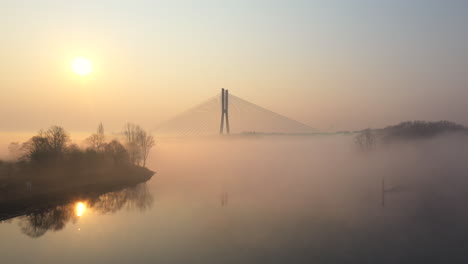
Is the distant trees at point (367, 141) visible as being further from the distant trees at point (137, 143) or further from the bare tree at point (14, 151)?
the bare tree at point (14, 151)

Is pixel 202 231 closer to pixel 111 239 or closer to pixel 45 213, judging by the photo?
pixel 111 239

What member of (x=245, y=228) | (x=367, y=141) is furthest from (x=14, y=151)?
(x=367, y=141)

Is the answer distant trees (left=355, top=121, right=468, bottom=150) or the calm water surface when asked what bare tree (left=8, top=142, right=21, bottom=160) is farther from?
distant trees (left=355, top=121, right=468, bottom=150)

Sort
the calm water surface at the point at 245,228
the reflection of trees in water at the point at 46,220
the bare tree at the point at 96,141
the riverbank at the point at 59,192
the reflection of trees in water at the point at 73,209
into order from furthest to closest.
Result: the bare tree at the point at 96,141 → the riverbank at the point at 59,192 → the reflection of trees in water at the point at 73,209 → the reflection of trees in water at the point at 46,220 → the calm water surface at the point at 245,228

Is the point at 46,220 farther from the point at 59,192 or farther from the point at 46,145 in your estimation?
the point at 46,145

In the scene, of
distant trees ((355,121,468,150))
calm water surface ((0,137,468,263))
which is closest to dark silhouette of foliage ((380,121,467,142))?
distant trees ((355,121,468,150))

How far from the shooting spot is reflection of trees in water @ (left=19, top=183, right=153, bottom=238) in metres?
16.5

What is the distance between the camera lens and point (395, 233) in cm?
1573

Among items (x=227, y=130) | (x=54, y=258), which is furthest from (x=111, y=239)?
(x=227, y=130)

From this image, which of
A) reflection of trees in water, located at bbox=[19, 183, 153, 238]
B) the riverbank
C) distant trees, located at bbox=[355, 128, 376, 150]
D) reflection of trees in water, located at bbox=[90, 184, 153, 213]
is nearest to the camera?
reflection of trees in water, located at bbox=[19, 183, 153, 238]

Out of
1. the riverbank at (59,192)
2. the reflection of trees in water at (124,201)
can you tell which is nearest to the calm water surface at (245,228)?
the reflection of trees in water at (124,201)

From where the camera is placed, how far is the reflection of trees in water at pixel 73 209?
1645 centimetres

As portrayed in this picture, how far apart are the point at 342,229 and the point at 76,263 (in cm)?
1208

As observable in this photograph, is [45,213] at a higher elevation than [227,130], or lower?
lower
